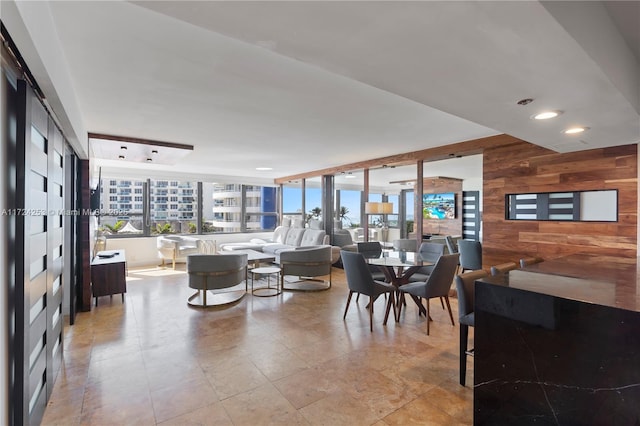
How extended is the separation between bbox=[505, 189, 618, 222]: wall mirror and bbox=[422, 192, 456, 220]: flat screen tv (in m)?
4.80

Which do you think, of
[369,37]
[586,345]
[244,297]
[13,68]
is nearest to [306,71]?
[369,37]

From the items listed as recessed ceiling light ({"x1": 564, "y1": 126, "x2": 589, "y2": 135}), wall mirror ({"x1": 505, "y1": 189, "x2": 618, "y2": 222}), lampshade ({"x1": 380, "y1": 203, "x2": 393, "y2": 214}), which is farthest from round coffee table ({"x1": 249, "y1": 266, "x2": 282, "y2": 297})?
recessed ceiling light ({"x1": 564, "y1": 126, "x2": 589, "y2": 135})

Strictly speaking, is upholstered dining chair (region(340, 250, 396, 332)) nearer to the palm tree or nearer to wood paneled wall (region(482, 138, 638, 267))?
wood paneled wall (region(482, 138, 638, 267))

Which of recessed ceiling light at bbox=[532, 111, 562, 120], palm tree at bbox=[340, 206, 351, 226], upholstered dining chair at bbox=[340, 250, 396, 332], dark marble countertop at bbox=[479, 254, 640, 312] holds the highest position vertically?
recessed ceiling light at bbox=[532, 111, 562, 120]

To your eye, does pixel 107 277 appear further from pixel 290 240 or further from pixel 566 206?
pixel 566 206

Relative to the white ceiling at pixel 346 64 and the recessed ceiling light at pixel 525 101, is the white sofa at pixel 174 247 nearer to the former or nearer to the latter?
the white ceiling at pixel 346 64

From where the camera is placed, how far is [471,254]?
5.24m

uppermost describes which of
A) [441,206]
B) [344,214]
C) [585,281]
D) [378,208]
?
[441,206]

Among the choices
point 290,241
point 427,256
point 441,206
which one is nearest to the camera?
point 427,256

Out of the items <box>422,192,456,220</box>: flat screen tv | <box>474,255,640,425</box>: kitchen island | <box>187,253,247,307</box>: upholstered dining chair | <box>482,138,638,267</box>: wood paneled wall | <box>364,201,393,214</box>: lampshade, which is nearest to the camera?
<box>474,255,640,425</box>: kitchen island

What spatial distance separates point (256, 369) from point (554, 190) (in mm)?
3966

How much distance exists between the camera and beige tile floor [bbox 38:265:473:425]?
210 cm

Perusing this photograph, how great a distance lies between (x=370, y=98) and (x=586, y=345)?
236 cm

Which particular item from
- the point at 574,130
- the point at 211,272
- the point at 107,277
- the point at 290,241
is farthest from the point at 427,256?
the point at 107,277
